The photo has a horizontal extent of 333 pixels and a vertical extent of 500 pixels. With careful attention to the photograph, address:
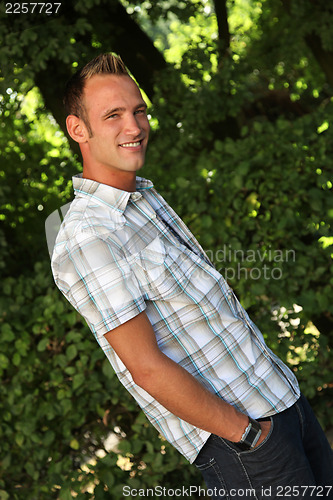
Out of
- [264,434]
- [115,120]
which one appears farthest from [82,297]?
[264,434]

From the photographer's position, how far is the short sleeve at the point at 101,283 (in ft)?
5.57

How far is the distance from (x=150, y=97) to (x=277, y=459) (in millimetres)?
4283

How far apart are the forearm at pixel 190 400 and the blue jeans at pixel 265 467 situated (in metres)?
0.10

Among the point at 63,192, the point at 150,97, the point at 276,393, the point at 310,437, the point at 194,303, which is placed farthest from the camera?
the point at 150,97

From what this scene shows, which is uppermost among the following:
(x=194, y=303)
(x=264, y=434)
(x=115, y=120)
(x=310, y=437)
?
(x=115, y=120)

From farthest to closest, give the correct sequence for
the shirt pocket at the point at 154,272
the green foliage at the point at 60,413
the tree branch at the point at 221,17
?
1. the tree branch at the point at 221,17
2. the green foliage at the point at 60,413
3. the shirt pocket at the point at 154,272

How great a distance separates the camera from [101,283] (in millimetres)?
1720

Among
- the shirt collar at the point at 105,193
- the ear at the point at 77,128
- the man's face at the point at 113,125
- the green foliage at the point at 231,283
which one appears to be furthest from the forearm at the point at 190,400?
the green foliage at the point at 231,283

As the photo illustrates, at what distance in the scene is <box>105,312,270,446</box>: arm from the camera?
170cm

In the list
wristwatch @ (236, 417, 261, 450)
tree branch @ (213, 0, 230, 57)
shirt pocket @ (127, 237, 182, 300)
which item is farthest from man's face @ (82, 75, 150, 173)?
tree branch @ (213, 0, 230, 57)

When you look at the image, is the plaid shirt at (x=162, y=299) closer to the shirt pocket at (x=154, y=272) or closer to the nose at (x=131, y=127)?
the shirt pocket at (x=154, y=272)

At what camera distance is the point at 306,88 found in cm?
612

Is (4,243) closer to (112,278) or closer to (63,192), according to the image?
(63,192)

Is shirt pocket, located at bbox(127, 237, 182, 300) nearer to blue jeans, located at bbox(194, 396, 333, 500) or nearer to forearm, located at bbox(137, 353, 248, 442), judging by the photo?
forearm, located at bbox(137, 353, 248, 442)
